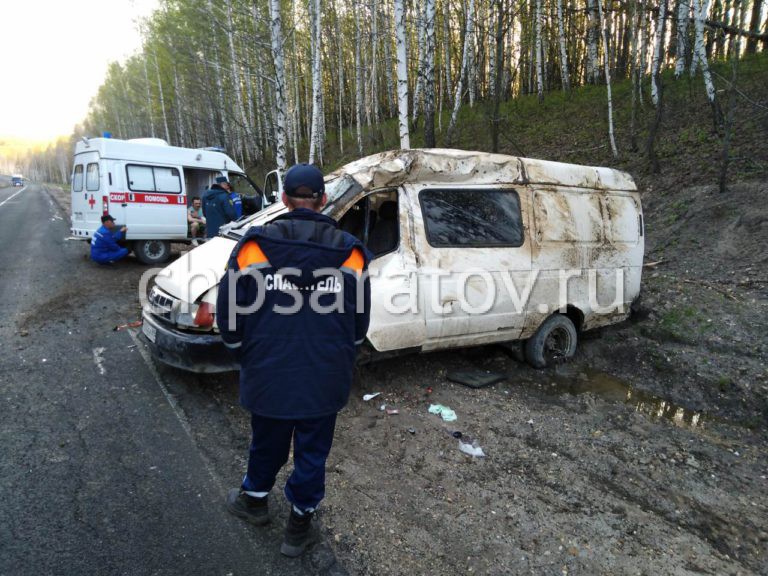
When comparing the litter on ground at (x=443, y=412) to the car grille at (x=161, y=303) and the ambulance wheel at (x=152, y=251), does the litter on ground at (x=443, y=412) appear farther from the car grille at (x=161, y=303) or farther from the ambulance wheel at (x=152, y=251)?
the ambulance wheel at (x=152, y=251)

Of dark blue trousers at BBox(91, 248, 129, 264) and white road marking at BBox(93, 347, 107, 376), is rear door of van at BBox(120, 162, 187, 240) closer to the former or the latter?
dark blue trousers at BBox(91, 248, 129, 264)

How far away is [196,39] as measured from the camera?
20.8 m

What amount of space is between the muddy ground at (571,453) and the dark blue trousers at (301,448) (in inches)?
14.8

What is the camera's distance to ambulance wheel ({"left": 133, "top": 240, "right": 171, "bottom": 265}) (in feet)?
30.3

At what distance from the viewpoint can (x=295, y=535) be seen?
2291 mm

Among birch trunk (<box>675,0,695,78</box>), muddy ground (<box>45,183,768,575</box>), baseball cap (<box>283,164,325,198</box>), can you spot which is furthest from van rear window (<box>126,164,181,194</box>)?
birch trunk (<box>675,0,695,78</box>)

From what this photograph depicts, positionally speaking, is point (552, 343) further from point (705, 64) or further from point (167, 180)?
point (705, 64)

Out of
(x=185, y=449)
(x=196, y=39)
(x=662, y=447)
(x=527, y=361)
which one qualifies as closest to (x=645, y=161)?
(x=527, y=361)

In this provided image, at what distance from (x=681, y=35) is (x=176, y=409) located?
47.4 ft

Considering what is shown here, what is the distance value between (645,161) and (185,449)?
36.5 ft

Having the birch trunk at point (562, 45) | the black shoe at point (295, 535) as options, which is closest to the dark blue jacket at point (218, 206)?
the black shoe at point (295, 535)

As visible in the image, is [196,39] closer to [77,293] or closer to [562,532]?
[77,293]

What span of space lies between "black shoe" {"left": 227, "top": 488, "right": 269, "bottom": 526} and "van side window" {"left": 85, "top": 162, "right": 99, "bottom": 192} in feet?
27.6

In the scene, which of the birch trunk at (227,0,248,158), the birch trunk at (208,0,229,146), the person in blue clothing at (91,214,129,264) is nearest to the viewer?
the person in blue clothing at (91,214,129,264)
